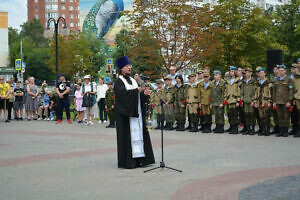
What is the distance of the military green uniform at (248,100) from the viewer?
16.3 m

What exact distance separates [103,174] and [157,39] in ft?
75.1

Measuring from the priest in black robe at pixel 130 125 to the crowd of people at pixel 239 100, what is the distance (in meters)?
5.18

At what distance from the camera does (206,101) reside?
17422 mm

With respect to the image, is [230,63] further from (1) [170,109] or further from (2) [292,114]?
(2) [292,114]

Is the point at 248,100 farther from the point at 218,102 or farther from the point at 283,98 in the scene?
the point at 283,98

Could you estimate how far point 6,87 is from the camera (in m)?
24.8

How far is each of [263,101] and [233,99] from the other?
3.73 ft

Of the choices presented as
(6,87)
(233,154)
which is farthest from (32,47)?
(233,154)

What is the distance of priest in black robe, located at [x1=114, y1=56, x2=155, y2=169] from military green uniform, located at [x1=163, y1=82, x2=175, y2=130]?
8.27m

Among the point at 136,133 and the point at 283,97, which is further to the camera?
the point at 283,97

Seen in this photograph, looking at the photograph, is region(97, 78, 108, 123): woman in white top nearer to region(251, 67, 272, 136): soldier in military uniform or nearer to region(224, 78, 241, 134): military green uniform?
region(224, 78, 241, 134): military green uniform

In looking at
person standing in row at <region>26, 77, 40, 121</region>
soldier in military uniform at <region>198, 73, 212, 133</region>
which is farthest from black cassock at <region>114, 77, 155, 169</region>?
person standing in row at <region>26, 77, 40, 121</region>

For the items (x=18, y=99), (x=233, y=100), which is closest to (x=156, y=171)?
(x=233, y=100)

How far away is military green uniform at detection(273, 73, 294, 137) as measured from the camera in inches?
605
